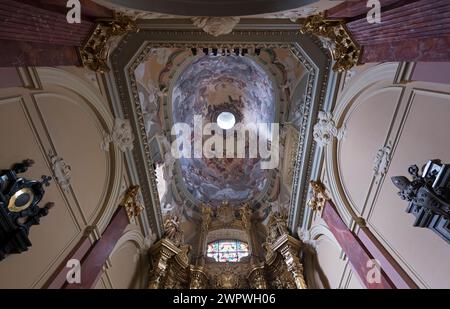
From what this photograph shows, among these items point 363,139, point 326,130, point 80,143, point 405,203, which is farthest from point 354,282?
point 80,143

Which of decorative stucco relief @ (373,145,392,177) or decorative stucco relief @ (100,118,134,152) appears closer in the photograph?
Answer: decorative stucco relief @ (373,145,392,177)

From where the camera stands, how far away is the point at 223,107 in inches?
606

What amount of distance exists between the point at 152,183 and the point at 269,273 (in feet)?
18.6

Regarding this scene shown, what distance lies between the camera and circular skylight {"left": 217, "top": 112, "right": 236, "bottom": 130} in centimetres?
1556

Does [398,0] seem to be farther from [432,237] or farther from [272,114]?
[272,114]

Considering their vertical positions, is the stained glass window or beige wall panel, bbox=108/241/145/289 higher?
the stained glass window

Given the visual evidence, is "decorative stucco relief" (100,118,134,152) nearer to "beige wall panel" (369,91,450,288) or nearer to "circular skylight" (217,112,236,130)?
"beige wall panel" (369,91,450,288)

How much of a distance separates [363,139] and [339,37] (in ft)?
7.52

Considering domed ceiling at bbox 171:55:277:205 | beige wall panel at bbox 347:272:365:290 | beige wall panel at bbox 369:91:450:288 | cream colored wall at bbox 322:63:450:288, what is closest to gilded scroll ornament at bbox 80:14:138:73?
cream colored wall at bbox 322:63:450:288

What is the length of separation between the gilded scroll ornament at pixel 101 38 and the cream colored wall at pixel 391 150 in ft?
16.6

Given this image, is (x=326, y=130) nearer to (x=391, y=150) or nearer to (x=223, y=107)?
(x=391, y=150)

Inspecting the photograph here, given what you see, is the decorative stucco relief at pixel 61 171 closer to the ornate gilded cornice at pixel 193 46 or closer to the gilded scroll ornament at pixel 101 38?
the gilded scroll ornament at pixel 101 38

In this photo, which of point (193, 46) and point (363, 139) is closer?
point (363, 139)

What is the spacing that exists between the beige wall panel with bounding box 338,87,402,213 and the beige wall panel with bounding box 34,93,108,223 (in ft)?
20.4
